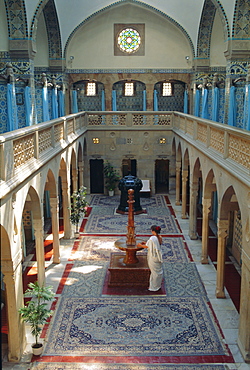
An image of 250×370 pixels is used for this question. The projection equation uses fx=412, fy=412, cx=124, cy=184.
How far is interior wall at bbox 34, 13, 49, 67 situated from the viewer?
19547mm

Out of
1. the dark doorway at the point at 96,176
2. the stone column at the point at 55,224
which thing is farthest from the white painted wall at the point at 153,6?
the stone column at the point at 55,224

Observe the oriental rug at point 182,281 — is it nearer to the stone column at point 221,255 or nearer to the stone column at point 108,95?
the stone column at point 221,255

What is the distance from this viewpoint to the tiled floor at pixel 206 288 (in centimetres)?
739

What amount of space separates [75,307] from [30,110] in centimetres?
711

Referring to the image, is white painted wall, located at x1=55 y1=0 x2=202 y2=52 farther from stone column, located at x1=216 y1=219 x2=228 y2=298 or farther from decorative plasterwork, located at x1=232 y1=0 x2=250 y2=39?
stone column, located at x1=216 y1=219 x2=228 y2=298

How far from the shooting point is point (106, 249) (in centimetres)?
1317

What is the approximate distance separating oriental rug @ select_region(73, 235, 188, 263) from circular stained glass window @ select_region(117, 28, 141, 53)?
11.9 m

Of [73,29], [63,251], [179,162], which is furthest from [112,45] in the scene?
[63,251]

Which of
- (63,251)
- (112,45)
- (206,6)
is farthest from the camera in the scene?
(112,45)

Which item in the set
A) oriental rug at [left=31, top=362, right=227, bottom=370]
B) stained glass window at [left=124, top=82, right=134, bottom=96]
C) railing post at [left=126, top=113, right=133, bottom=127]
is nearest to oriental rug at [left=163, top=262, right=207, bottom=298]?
oriental rug at [left=31, top=362, right=227, bottom=370]

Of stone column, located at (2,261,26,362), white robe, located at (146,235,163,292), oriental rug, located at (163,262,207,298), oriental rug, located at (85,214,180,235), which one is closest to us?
stone column, located at (2,261,26,362)

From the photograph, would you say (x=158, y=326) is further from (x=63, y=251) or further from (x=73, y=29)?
(x=73, y=29)

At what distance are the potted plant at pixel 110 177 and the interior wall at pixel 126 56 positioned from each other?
224 inches

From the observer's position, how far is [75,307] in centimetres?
941
